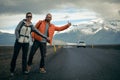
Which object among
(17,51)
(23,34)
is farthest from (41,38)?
(17,51)

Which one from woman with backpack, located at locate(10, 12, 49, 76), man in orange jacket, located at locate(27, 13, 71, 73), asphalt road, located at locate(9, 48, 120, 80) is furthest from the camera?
man in orange jacket, located at locate(27, 13, 71, 73)

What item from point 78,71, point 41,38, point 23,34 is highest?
point 23,34

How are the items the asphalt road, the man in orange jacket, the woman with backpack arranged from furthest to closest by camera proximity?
1. the man in orange jacket
2. the woman with backpack
3. the asphalt road

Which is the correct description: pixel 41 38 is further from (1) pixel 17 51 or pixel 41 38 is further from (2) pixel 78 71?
(2) pixel 78 71

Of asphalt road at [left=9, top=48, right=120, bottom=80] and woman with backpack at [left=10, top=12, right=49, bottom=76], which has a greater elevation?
woman with backpack at [left=10, top=12, right=49, bottom=76]

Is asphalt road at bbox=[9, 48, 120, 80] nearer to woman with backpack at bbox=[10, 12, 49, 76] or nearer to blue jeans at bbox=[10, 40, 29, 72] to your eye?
blue jeans at bbox=[10, 40, 29, 72]

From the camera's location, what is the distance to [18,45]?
31.3ft

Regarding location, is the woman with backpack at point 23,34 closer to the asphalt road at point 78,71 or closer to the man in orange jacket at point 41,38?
the man in orange jacket at point 41,38

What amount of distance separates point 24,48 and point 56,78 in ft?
5.89

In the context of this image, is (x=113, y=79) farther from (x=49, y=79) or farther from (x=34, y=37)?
(x=34, y=37)

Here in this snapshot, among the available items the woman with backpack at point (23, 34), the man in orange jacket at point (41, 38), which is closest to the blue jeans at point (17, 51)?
the woman with backpack at point (23, 34)

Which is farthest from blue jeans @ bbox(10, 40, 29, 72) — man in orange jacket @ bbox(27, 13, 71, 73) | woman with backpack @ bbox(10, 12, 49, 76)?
man in orange jacket @ bbox(27, 13, 71, 73)

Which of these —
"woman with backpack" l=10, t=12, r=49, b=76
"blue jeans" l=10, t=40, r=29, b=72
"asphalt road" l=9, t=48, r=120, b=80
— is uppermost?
"woman with backpack" l=10, t=12, r=49, b=76

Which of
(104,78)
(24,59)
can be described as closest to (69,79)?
(104,78)
